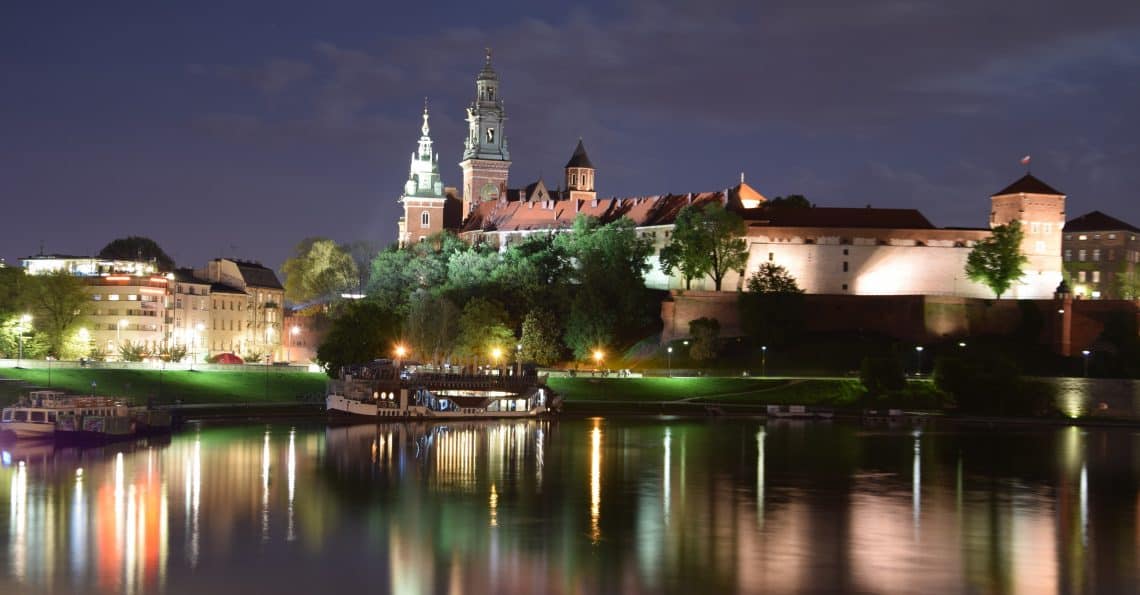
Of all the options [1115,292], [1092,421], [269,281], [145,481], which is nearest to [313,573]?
[145,481]

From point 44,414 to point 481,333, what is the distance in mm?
35402

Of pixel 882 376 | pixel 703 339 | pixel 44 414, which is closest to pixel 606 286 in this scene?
pixel 703 339

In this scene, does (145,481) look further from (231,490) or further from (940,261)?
(940,261)

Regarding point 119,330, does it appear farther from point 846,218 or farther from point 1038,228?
point 1038,228

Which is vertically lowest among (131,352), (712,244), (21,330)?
(131,352)

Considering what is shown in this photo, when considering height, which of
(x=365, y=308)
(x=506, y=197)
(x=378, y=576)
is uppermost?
(x=506, y=197)

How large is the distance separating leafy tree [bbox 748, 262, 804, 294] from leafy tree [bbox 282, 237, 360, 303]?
42232 mm

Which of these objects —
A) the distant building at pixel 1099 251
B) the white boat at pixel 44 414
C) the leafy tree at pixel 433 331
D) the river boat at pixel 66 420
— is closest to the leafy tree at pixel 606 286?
the leafy tree at pixel 433 331

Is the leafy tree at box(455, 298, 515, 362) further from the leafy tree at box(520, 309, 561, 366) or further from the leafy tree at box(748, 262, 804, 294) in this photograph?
the leafy tree at box(748, 262, 804, 294)

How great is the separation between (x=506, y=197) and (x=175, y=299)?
127 ft

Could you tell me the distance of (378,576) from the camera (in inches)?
1203

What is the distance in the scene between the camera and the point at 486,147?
132m

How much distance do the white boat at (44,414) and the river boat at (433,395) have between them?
15778 millimetres

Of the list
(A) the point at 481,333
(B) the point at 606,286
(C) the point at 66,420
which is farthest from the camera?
(B) the point at 606,286
